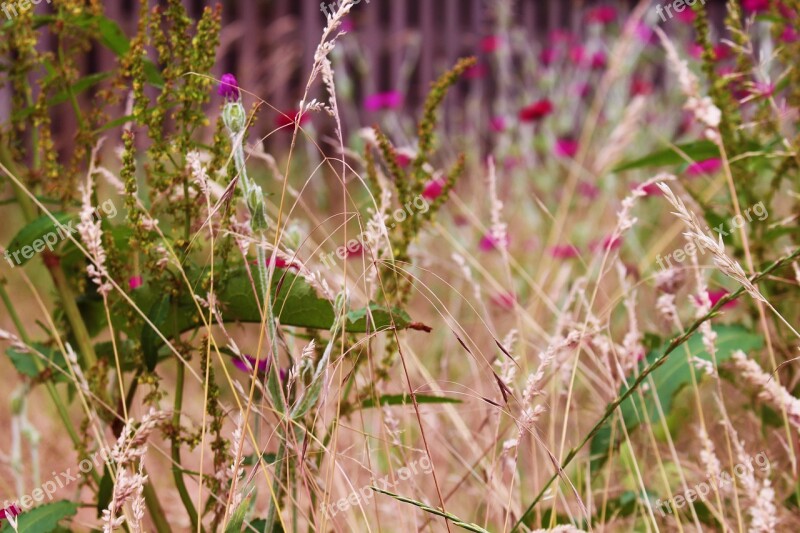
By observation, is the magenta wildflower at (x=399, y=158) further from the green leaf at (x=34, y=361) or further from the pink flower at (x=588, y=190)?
the pink flower at (x=588, y=190)

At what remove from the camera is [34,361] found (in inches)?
43.2

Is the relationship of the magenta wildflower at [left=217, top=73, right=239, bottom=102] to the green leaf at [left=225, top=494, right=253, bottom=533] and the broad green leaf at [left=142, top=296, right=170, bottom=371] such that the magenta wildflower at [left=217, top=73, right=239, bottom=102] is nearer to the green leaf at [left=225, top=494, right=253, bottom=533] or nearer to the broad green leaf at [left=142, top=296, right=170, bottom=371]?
the broad green leaf at [left=142, top=296, right=170, bottom=371]

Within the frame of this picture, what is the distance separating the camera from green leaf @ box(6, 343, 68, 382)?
106cm

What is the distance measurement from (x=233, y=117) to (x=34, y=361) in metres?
0.46

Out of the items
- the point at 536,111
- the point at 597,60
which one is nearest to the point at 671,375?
the point at 536,111

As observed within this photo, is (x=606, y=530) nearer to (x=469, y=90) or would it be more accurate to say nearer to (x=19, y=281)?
(x=19, y=281)

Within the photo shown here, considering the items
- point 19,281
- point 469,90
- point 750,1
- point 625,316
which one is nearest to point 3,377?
point 19,281

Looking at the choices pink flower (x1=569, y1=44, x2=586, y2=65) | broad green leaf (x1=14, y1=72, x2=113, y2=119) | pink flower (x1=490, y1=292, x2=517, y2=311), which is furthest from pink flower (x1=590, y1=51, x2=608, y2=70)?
broad green leaf (x1=14, y1=72, x2=113, y2=119)

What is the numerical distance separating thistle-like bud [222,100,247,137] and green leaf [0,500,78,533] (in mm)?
404

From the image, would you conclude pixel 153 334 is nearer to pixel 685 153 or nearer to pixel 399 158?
pixel 685 153

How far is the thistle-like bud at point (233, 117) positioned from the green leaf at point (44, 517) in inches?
15.9

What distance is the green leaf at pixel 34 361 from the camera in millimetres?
1062

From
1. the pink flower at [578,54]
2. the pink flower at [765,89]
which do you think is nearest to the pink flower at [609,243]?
the pink flower at [765,89]

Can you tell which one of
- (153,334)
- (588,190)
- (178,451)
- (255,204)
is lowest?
(588,190)
